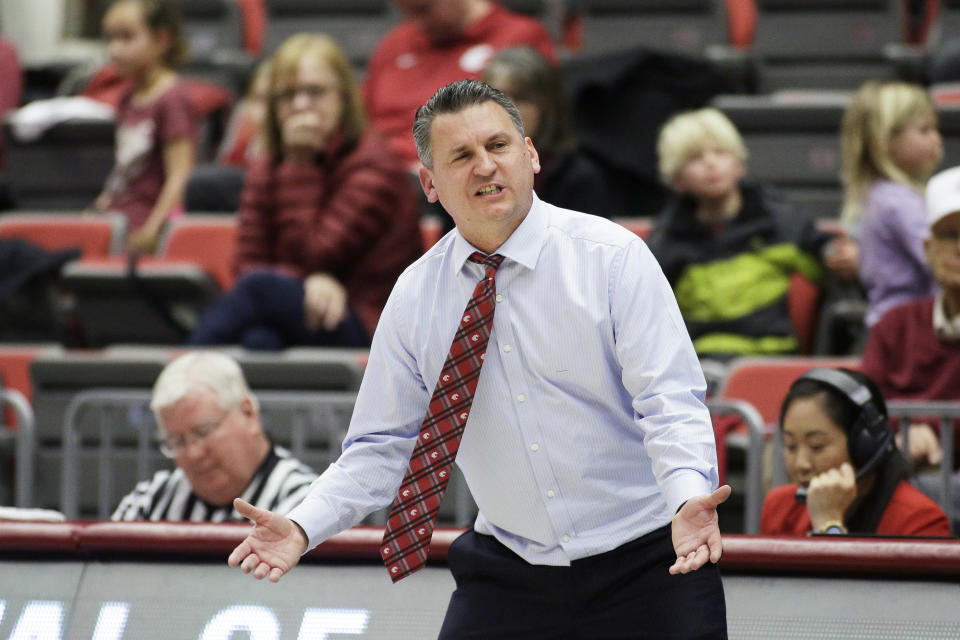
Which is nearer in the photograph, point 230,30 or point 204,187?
point 204,187

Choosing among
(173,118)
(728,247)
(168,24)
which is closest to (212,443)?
(728,247)

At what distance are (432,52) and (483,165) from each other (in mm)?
4405

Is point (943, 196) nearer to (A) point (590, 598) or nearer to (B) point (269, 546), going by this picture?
(A) point (590, 598)

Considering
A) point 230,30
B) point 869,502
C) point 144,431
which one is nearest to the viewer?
point 869,502

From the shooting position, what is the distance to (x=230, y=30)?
8.69 meters

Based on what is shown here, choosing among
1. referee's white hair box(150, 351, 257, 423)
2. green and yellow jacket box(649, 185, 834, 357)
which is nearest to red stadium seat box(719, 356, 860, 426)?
green and yellow jacket box(649, 185, 834, 357)

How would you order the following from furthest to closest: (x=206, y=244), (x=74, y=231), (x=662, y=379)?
1. (x=74, y=231)
2. (x=206, y=244)
3. (x=662, y=379)

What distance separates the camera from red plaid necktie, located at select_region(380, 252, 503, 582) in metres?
2.56

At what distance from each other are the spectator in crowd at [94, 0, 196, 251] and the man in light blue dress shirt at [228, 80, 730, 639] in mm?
4287

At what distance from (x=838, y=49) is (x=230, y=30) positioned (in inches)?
143

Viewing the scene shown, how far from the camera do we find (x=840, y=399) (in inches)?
141

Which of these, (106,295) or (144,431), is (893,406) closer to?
(144,431)

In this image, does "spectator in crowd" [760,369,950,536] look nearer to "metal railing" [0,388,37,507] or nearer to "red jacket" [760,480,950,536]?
"red jacket" [760,480,950,536]

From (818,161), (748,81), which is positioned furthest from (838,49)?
(818,161)
